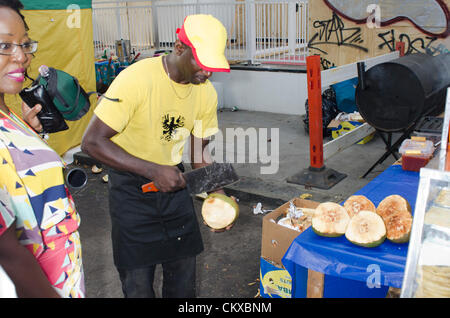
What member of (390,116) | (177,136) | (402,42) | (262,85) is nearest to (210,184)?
(177,136)

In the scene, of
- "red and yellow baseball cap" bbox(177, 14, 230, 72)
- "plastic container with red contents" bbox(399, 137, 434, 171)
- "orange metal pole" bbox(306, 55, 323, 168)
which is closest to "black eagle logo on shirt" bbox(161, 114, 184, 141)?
"red and yellow baseball cap" bbox(177, 14, 230, 72)

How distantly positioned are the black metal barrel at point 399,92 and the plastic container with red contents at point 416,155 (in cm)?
132

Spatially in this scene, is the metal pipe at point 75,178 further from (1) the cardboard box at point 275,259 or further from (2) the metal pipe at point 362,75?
(2) the metal pipe at point 362,75

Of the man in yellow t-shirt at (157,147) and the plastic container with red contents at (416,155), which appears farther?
the plastic container with red contents at (416,155)

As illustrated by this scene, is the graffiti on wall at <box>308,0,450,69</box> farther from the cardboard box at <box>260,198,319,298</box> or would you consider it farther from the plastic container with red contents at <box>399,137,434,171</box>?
the cardboard box at <box>260,198,319,298</box>

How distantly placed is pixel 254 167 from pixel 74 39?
357 centimetres

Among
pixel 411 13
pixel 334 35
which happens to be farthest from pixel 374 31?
pixel 334 35

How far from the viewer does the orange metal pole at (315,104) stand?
187 inches

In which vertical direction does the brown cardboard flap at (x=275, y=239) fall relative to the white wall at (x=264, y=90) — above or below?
below

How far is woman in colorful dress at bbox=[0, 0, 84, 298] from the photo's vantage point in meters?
1.29

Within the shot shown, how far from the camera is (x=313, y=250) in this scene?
2.37 meters

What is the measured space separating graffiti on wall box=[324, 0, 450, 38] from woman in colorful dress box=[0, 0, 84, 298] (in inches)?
295

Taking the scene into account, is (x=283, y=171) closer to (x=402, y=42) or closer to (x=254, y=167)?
(x=254, y=167)

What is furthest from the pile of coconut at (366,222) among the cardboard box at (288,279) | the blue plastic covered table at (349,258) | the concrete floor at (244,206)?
the concrete floor at (244,206)
